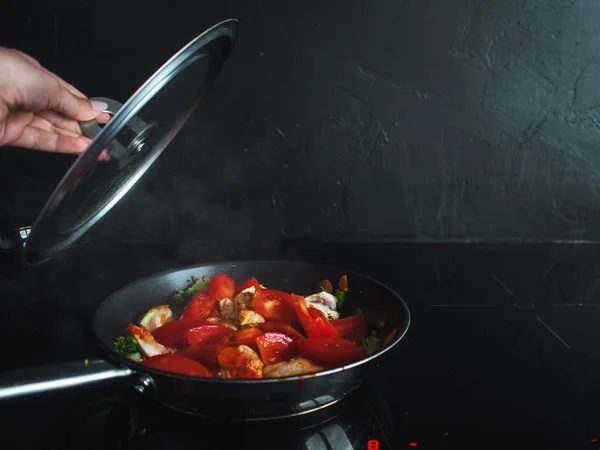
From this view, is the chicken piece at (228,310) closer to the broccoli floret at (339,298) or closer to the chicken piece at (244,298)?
the chicken piece at (244,298)

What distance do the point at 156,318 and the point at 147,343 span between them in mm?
107

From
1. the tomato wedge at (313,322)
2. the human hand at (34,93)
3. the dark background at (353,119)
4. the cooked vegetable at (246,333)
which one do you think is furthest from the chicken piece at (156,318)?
the dark background at (353,119)

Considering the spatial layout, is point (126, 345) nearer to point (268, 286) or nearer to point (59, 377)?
point (59, 377)

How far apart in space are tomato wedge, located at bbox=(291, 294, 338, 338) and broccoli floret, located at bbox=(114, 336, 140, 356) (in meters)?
0.26

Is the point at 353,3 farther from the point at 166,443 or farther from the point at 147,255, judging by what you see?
the point at 166,443

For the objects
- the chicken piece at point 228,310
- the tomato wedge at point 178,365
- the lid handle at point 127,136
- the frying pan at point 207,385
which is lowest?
the chicken piece at point 228,310

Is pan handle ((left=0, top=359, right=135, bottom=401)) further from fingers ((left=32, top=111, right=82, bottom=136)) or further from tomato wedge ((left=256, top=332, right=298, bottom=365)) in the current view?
fingers ((left=32, top=111, right=82, bottom=136))

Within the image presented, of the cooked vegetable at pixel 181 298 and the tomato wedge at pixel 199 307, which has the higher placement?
the tomato wedge at pixel 199 307

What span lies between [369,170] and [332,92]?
233 millimetres

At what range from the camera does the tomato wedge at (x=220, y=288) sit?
3.32ft

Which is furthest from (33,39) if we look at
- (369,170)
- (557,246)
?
(557,246)

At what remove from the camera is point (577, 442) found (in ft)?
2.28

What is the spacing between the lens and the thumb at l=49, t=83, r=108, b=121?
2.60 feet

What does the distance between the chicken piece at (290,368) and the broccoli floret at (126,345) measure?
21 centimetres
